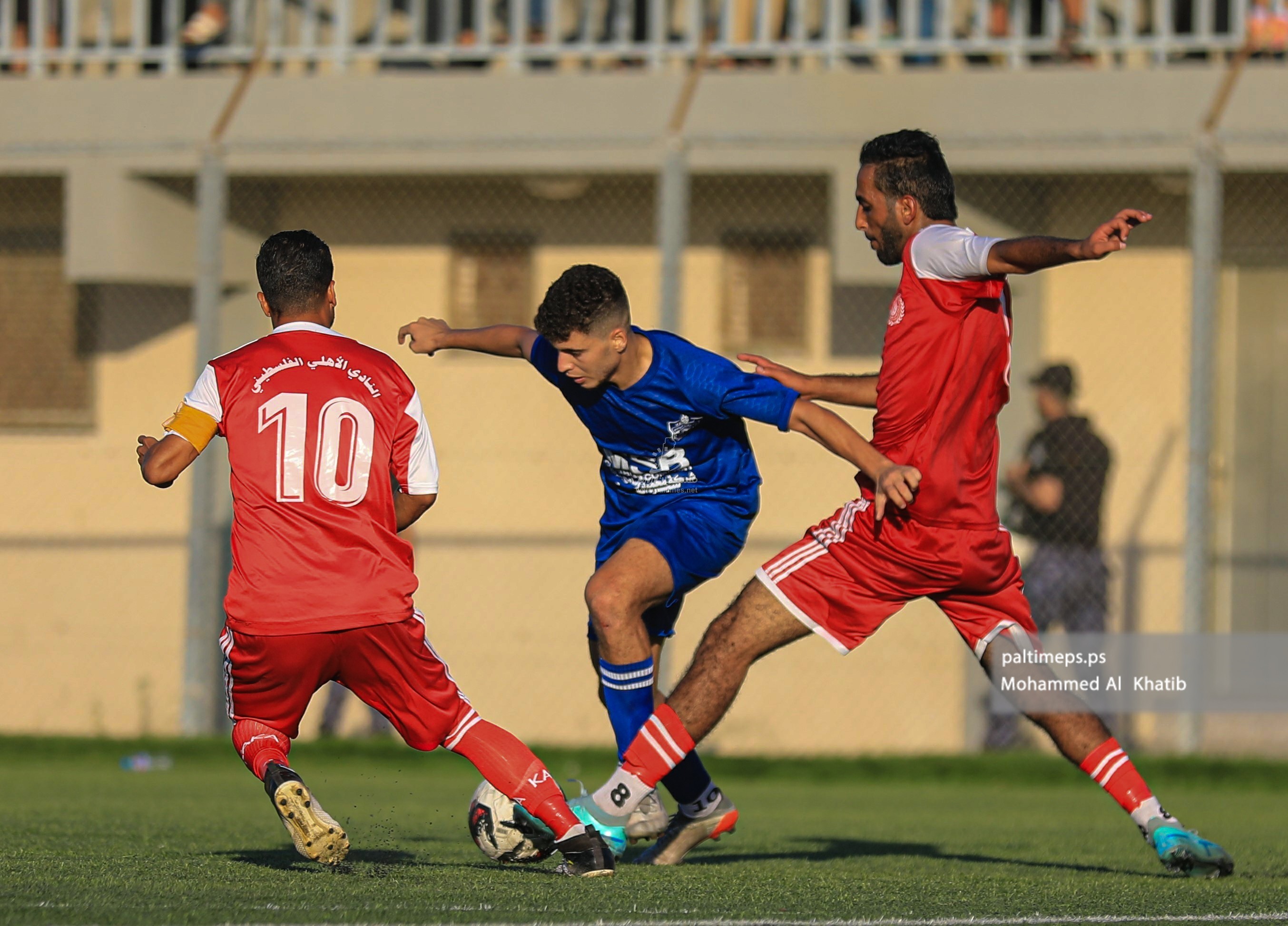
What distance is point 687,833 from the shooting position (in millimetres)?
5434

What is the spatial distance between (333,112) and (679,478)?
6483mm

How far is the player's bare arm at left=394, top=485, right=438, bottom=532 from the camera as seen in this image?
186 inches

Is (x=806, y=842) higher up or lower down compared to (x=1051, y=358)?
lower down

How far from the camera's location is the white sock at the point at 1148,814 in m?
5.01

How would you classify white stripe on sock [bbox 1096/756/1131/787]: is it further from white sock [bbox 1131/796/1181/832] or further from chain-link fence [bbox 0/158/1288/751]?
chain-link fence [bbox 0/158/1288/751]

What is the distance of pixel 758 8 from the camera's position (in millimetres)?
11203

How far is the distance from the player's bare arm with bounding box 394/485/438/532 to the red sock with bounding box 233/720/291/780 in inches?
23.8

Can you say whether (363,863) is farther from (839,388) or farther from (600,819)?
(839,388)

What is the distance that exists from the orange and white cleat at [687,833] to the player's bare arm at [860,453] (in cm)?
111

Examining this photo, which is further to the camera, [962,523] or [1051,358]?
[1051,358]

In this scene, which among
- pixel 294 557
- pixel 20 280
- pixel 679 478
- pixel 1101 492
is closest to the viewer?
pixel 294 557

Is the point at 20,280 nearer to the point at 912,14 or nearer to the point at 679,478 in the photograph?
the point at 912,14

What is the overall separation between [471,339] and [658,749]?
58.8 inches

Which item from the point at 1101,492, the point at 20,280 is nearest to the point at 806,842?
the point at 1101,492
